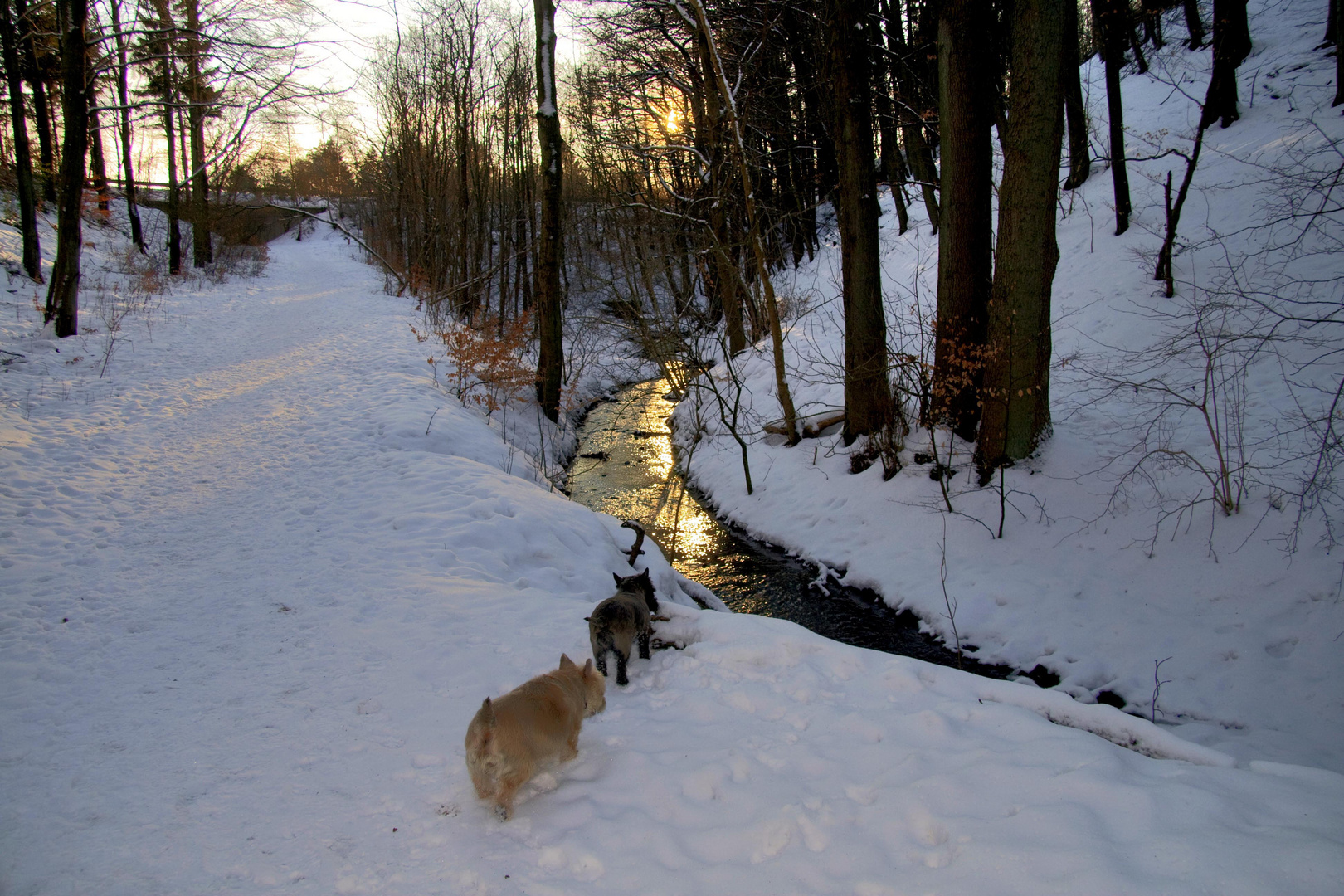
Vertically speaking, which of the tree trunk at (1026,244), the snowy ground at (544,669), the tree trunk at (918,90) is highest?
the tree trunk at (918,90)

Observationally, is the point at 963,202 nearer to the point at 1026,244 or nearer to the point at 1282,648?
the point at 1026,244

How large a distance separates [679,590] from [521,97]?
23.3 metres

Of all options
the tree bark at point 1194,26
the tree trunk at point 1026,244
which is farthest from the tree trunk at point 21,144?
the tree bark at point 1194,26

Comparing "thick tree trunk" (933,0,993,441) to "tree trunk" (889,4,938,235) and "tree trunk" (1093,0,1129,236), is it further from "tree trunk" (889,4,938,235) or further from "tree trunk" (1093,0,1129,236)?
"tree trunk" (1093,0,1129,236)

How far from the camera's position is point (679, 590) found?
7281mm

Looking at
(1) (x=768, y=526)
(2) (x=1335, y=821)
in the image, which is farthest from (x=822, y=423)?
(2) (x=1335, y=821)

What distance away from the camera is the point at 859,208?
10.3 m

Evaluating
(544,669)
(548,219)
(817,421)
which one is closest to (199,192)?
(548,219)

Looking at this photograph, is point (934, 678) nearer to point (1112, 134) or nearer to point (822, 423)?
point (822, 423)

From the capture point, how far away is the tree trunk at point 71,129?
1051 cm

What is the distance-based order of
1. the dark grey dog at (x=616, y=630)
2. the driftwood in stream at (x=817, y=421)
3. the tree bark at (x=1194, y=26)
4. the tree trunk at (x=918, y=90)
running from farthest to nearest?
1. the tree bark at (x=1194, y=26)
2. the tree trunk at (x=918, y=90)
3. the driftwood in stream at (x=817, y=421)
4. the dark grey dog at (x=616, y=630)

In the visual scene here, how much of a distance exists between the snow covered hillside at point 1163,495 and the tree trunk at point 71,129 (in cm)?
1222

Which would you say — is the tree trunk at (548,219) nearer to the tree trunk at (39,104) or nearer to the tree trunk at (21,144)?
the tree trunk at (21,144)

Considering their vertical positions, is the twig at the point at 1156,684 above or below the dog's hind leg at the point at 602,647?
below
